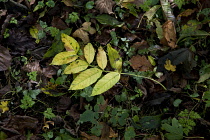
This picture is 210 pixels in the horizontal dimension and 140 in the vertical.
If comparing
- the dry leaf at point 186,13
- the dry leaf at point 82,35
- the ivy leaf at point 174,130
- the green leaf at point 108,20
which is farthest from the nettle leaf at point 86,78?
the dry leaf at point 186,13

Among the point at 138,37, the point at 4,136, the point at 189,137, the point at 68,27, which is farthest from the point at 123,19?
the point at 4,136

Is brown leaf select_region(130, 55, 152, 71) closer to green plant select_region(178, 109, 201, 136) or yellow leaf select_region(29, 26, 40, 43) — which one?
green plant select_region(178, 109, 201, 136)

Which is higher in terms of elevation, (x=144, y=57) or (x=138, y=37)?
(x=138, y=37)

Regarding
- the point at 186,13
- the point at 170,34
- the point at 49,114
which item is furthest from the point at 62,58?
the point at 186,13

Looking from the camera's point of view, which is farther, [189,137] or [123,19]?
Answer: [123,19]

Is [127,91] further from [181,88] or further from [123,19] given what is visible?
[123,19]

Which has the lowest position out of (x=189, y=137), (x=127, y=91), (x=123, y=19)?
(x=189, y=137)

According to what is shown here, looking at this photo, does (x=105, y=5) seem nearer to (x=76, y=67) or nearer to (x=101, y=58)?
(x=101, y=58)

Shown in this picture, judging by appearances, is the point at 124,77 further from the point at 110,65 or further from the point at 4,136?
the point at 4,136
